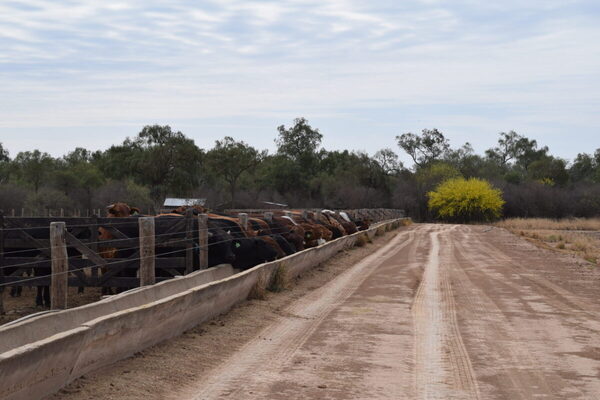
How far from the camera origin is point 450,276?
66.0 ft

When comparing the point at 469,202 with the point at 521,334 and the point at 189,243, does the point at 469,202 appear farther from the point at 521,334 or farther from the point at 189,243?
the point at 521,334

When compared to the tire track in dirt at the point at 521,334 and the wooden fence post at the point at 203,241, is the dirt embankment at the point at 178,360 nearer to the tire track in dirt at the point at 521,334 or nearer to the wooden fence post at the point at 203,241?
the wooden fence post at the point at 203,241

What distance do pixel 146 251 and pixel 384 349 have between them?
516 centimetres

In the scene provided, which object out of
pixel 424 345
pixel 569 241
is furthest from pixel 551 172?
pixel 424 345

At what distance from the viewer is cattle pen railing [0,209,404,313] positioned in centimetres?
1328

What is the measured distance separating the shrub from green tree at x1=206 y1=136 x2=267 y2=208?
82.5 feet

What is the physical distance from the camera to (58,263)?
1092cm

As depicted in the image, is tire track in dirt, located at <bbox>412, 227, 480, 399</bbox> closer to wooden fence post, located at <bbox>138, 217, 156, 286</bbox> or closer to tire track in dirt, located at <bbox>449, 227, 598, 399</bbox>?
tire track in dirt, located at <bbox>449, 227, 598, 399</bbox>

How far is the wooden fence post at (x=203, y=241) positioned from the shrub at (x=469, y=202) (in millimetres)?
81565

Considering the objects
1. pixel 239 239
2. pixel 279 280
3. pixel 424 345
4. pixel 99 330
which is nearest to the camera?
pixel 99 330

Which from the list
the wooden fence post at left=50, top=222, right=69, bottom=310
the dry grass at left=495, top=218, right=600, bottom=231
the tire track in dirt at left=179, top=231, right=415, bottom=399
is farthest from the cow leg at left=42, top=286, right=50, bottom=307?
the dry grass at left=495, top=218, right=600, bottom=231

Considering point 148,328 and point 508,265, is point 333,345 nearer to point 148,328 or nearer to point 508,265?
point 148,328

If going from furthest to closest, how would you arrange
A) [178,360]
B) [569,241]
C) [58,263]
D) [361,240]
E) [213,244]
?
[569,241] → [361,240] → [213,244] → [58,263] → [178,360]

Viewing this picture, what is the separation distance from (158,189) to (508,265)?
5538cm
